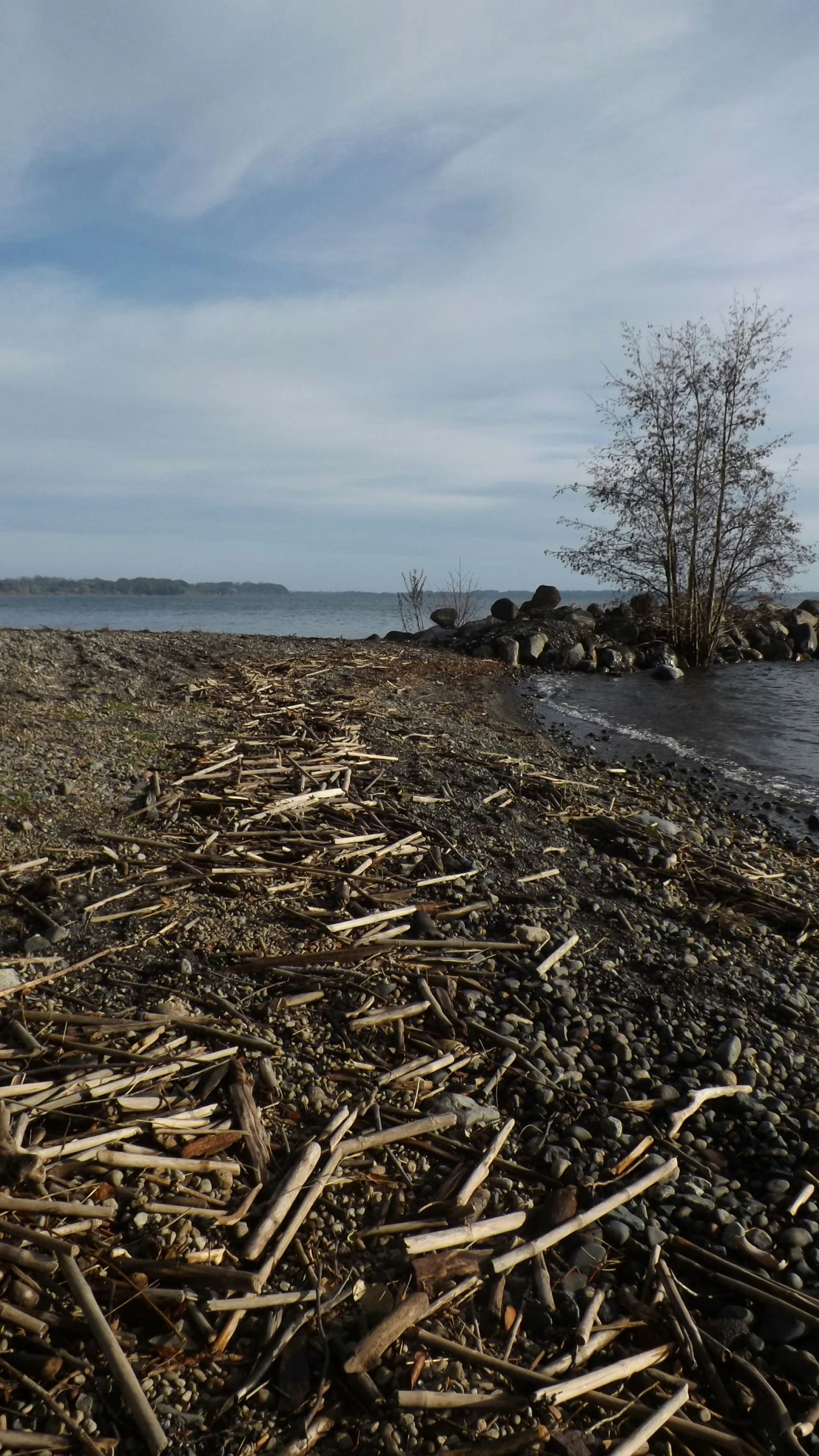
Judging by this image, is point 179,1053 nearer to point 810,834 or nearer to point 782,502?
point 810,834

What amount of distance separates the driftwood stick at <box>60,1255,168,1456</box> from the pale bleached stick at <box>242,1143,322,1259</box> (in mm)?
525

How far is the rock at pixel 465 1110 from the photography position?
385 centimetres

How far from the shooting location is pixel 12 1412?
236 centimetres

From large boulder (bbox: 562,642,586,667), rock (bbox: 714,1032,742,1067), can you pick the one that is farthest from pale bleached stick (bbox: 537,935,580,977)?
large boulder (bbox: 562,642,586,667)

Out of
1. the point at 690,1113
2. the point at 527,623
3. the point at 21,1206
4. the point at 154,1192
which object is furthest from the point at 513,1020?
the point at 527,623

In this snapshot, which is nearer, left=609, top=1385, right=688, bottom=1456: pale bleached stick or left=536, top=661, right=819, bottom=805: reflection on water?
left=609, top=1385, right=688, bottom=1456: pale bleached stick

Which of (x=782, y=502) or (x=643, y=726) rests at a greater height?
(x=782, y=502)

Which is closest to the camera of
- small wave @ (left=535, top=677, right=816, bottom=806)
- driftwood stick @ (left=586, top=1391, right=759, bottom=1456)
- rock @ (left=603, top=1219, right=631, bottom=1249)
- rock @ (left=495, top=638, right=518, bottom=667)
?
driftwood stick @ (left=586, top=1391, right=759, bottom=1456)

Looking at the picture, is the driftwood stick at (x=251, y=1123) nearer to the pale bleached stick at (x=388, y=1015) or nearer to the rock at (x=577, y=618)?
the pale bleached stick at (x=388, y=1015)

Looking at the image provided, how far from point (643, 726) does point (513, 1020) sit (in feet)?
40.6

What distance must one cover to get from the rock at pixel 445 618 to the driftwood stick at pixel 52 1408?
28727mm

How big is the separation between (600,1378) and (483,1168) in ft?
2.90

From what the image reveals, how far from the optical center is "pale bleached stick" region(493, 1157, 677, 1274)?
3076 mm

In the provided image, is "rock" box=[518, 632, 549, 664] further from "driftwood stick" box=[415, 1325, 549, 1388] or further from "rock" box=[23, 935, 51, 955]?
"driftwood stick" box=[415, 1325, 549, 1388]
